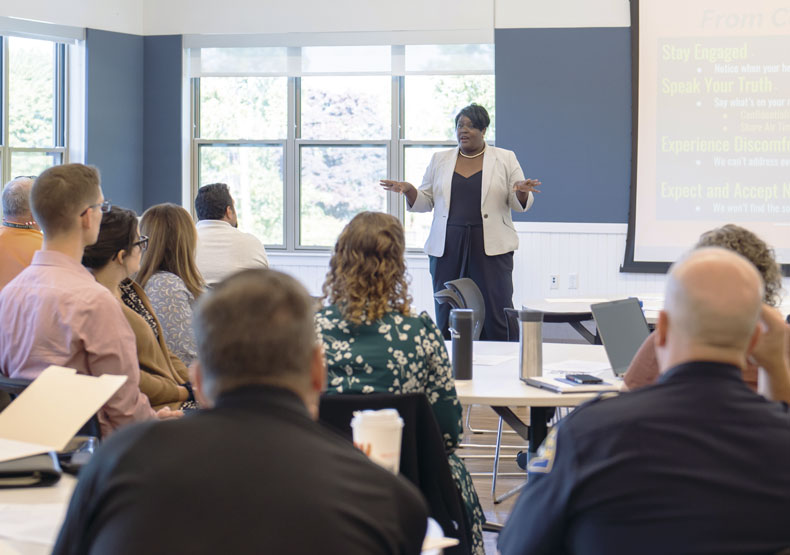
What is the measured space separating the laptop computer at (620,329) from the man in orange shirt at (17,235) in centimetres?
264

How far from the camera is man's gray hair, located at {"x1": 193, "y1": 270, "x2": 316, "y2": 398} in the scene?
3.51 ft

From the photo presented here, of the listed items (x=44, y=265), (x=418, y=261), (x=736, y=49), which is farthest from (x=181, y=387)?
(x=736, y=49)

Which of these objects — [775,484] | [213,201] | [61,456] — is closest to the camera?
[775,484]

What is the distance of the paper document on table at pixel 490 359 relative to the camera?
10.7 feet

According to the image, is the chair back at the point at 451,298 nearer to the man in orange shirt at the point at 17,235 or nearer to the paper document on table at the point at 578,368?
the paper document on table at the point at 578,368

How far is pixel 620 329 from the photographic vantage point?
3088 mm

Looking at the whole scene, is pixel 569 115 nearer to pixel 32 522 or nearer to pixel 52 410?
pixel 52 410

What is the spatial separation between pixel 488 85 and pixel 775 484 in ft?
20.9

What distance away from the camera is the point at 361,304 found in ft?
7.61

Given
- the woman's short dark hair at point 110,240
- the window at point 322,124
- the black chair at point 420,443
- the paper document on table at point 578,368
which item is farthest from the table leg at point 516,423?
the window at point 322,124

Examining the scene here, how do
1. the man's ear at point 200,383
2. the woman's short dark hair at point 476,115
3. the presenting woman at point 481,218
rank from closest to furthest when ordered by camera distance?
the man's ear at point 200,383 → the woman's short dark hair at point 476,115 → the presenting woman at point 481,218

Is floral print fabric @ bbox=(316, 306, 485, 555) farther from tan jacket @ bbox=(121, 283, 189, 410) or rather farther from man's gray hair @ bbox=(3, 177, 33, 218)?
man's gray hair @ bbox=(3, 177, 33, 218)

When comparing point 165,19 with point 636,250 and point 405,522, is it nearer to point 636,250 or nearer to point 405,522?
point 636,250

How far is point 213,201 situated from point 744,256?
2678 mm
